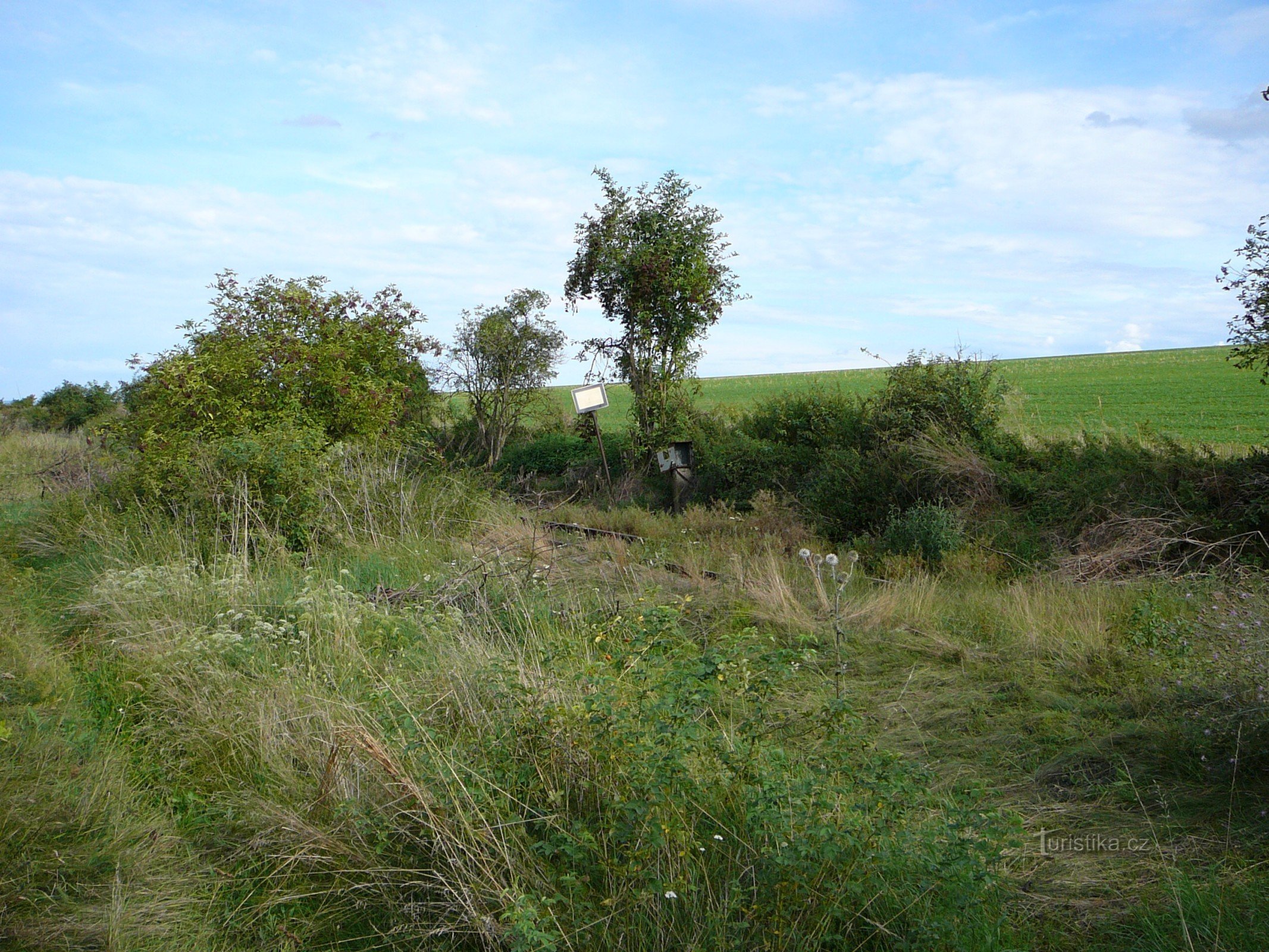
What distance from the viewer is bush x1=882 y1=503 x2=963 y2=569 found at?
34.8 feet

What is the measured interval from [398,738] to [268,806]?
0.65m

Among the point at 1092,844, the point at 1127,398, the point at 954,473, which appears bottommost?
the point at 1092,844

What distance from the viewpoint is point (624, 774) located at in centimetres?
370

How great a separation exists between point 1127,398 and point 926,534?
91.4ft

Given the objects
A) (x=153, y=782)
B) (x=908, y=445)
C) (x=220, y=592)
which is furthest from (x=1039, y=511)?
(x=153, y=782)

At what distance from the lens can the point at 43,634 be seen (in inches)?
288

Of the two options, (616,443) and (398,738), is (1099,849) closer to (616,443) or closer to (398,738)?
(398,738)

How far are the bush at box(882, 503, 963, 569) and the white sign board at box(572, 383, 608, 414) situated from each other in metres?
7.02

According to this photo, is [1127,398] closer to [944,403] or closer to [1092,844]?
[944,403]

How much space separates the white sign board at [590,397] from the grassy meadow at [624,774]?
967cm

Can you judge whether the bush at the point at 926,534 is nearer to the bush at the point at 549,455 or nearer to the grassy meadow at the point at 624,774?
the grassy meadow at the point at 624,774

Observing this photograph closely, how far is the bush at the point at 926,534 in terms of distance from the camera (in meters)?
10.6

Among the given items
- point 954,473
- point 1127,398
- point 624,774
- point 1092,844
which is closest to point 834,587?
point 1092,844

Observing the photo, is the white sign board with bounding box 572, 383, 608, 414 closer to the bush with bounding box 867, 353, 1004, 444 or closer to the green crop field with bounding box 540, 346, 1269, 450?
the green crop field with bounding box 540, 346, 1269, 450
